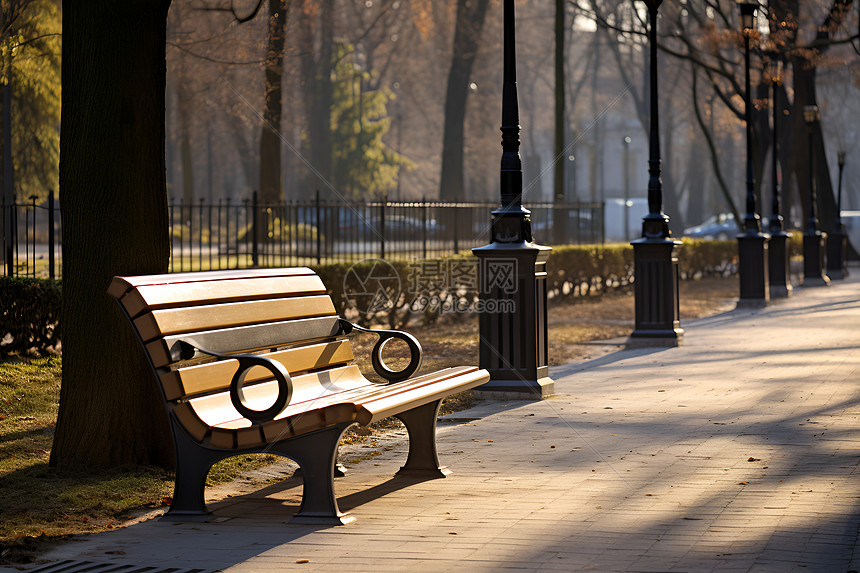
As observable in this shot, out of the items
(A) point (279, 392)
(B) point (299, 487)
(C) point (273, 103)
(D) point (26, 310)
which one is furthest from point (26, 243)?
(A) point (279, 392)

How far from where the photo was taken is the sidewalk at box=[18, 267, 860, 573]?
4.59m

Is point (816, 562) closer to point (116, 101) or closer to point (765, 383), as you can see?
A: point (116, 101)

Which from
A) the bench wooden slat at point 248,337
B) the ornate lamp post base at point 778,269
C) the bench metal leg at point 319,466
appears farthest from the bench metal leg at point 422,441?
the ornate lamp post base at point 778,269

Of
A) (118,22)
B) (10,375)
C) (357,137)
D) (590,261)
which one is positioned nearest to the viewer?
(118,22)

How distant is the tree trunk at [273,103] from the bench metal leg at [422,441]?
9.02m

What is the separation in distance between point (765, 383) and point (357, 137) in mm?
43348

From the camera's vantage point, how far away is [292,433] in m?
5.08

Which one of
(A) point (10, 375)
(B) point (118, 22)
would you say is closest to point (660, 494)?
(B) point (118, 22)

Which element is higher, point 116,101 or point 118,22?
point 118,22

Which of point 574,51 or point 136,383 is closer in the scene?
point 136,383

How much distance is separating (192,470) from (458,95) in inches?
1346

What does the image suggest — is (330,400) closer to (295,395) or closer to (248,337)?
(295,395)

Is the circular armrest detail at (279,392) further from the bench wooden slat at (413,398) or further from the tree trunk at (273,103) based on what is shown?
the tree trunk at (273,103)

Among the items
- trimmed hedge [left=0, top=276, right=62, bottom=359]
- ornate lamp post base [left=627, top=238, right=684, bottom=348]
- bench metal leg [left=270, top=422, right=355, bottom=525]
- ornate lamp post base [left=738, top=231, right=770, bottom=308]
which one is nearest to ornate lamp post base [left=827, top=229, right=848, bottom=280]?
ornate lamp post base [left=738, top=231, right=770, bottom=308]
